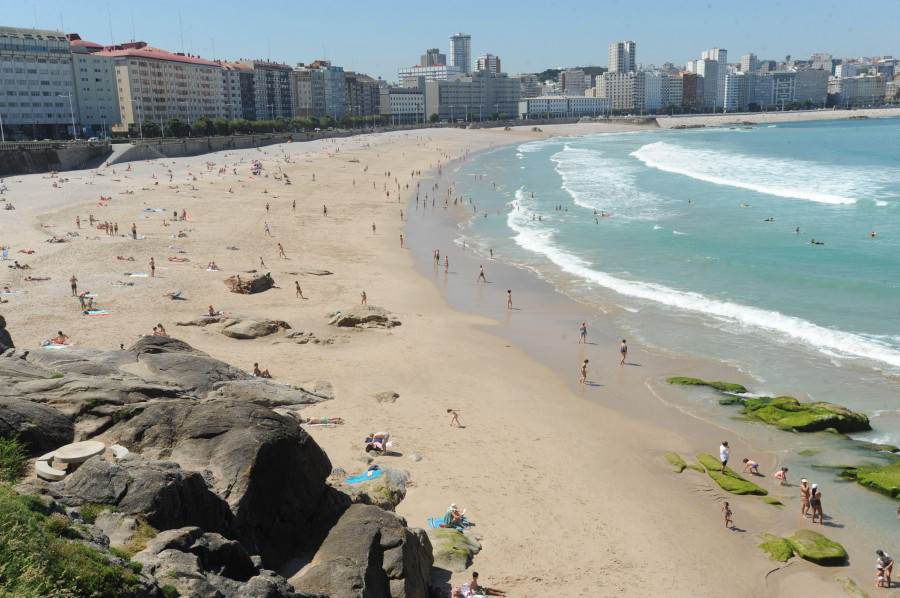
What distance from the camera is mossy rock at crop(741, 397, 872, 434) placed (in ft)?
50.0

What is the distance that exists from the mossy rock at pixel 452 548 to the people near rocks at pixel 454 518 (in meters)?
0.26

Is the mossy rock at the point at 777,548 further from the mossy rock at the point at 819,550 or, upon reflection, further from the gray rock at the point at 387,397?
the gray rock at the point at 387,397

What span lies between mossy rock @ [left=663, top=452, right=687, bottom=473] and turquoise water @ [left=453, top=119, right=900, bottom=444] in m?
4.28

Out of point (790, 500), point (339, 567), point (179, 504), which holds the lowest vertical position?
point (790, 500)

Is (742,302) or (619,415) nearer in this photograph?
(619,415)

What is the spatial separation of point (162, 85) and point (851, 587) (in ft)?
392

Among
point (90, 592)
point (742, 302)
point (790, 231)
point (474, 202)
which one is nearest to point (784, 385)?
point (742, 302)

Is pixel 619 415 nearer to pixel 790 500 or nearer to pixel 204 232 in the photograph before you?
pixel 790 500

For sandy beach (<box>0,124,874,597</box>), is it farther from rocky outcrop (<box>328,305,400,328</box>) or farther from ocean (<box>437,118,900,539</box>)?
ocean (<box>437,118,900,539</box>)

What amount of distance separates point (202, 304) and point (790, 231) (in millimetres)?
29578

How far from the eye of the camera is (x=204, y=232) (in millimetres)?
36875

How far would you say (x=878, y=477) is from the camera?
13117 mm

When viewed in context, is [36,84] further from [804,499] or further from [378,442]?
[804,499]

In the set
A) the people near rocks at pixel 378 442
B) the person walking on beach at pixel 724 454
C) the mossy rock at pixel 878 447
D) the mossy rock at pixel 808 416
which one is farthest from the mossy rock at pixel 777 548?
the people near rocks at pixel 378 442
